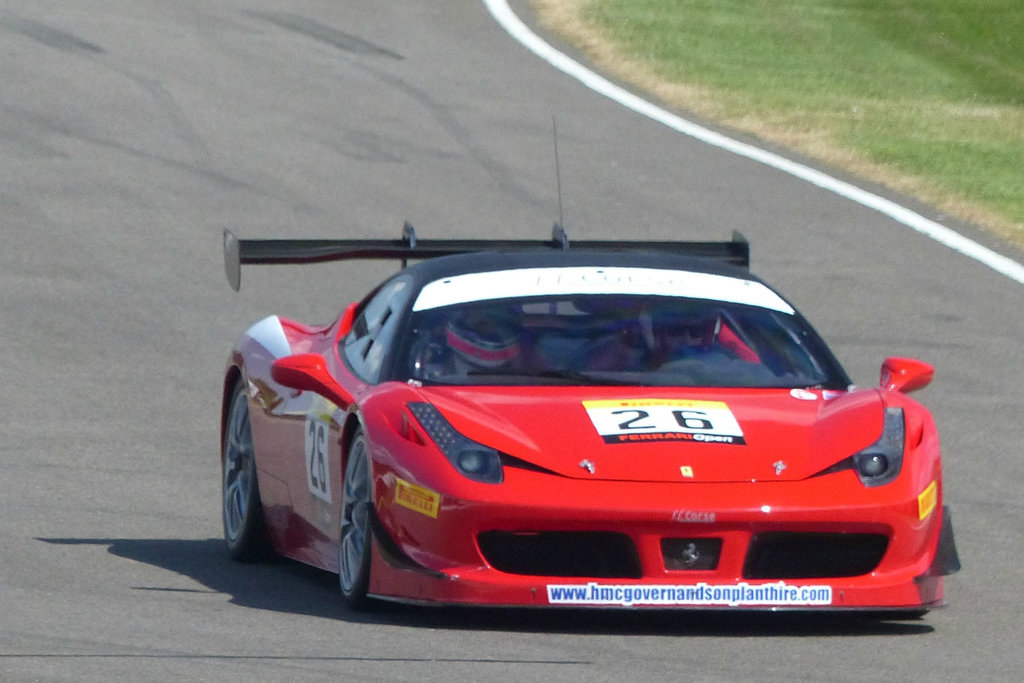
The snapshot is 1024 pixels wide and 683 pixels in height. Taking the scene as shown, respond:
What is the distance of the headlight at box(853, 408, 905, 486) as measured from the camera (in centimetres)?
698

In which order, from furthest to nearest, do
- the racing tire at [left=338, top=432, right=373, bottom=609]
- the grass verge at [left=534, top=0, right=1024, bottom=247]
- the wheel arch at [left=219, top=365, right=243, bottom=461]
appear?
the grass verge at [left=534, top=0, right=1024, bottom=247] → the wheel arch at [left=219, top=365, right=243, bottom=461] → the racing tire at [left=338, top=432, right=373, bottom=609]

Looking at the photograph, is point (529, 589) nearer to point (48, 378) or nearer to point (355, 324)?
point (355, 324)

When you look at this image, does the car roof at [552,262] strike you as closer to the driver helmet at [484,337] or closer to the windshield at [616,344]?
the windshield at [616,344]

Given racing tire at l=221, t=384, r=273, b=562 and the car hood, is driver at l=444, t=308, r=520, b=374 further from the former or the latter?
racing tire at l=221, t=384, r=273, b=562

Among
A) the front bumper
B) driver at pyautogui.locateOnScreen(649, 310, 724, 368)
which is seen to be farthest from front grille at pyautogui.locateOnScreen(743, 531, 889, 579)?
driver at pyautogui.locateOnScreen(649, 310, 724, 368)

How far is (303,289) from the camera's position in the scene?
15.1 meters

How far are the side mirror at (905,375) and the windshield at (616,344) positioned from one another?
0.55 ft

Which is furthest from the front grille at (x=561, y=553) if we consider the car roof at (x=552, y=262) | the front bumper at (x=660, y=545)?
the car roof at (x=552, y=262)

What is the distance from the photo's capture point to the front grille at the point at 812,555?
22.4 feet

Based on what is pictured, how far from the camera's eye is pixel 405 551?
6.95 m

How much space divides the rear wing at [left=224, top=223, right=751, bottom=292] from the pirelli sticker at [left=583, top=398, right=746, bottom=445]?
6.20 ft

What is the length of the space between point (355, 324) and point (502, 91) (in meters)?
12.8

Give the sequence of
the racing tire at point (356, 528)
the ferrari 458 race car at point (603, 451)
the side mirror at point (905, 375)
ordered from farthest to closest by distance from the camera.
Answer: the side mirror at point (905, 375) → the racing tire at point (356, 528) → the ferrari 458 race car at point (603, 451)

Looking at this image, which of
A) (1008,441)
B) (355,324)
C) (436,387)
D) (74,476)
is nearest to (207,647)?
(436,387)
